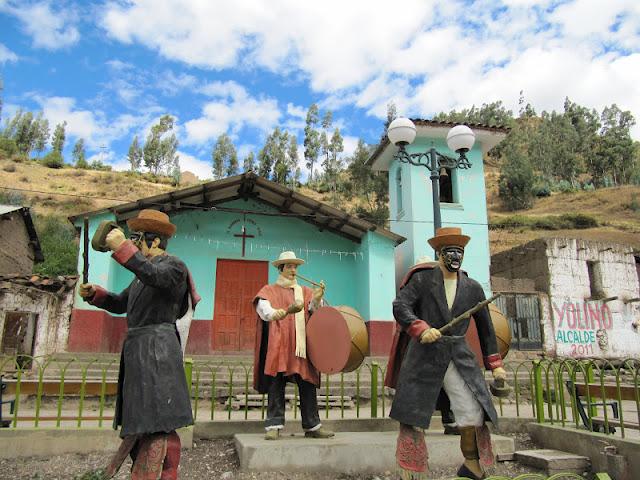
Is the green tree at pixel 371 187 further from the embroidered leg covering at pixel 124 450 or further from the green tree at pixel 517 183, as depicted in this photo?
the embroidered leg covering at pixel 124 450

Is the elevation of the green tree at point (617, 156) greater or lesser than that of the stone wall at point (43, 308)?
greater

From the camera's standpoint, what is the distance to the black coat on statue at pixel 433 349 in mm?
3775

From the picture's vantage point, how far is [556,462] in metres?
4.93

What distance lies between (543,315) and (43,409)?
43.0ft

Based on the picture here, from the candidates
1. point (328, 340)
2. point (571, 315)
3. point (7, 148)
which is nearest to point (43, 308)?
point (328, 340)

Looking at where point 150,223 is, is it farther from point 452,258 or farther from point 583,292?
point 583,292

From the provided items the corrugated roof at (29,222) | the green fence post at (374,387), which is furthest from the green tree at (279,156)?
the green fence post at (374,387)

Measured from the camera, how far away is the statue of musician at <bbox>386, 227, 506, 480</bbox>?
375cm

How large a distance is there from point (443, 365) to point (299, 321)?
179 cm

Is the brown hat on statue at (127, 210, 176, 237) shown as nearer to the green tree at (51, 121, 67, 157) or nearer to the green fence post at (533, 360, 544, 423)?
the green fence post at (533, 360, 544, 423)

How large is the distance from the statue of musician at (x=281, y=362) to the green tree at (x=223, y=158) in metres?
50.7

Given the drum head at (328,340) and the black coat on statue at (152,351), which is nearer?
the black coat on statue at (152,351)

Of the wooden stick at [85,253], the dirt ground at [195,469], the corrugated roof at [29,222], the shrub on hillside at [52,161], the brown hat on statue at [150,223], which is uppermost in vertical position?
the shrub on hillside at [52,161]

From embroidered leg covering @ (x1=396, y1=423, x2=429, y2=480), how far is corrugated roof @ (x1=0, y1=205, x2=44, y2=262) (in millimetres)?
16781
